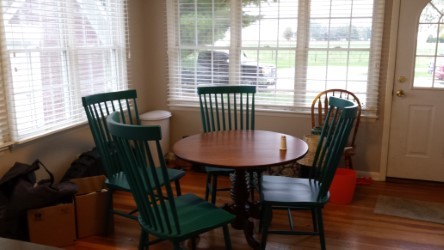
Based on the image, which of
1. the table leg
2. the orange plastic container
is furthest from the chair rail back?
the table leg

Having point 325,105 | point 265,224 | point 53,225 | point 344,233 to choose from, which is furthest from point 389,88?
point 53,225

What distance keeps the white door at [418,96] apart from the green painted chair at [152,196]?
2364mm

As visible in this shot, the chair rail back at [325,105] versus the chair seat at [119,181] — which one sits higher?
the chair rail back at [325,105]

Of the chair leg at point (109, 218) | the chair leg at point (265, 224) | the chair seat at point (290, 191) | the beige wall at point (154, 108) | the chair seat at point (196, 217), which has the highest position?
the beige wall at point (154, 108)

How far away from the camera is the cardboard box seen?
2.65 metres

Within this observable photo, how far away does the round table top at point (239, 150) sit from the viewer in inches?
85.0

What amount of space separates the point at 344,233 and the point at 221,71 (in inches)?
80.6

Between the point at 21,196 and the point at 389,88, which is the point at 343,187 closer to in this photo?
the point at 389,88

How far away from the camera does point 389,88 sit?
3.63m

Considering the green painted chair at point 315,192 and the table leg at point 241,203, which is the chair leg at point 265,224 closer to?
the green painted chair at point 315,192

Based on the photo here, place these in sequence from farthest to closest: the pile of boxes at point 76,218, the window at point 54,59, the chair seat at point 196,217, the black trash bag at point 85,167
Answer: the black trash bag at point 85,167 → the window at point 54,59 → the pile of boxes at point 76,218 → the chair seat at point 196,217

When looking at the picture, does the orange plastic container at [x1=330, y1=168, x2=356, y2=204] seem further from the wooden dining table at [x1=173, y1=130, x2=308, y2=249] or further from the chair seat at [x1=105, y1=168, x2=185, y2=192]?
the chair seat at [x1=105, y1=168, x2=185, y2=192]

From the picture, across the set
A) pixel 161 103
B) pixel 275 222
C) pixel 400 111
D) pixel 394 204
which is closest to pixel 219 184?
pixel 275 222

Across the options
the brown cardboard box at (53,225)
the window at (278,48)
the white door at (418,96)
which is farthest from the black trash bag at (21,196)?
the white door at (418,96)
